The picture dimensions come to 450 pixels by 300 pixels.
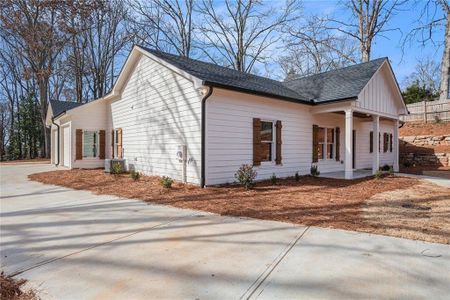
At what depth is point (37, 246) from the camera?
3816 mm

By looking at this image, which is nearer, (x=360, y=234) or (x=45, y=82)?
(x=360, y=234)

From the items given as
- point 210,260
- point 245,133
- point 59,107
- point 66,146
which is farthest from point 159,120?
point 59,107

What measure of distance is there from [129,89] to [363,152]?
40.5 feet

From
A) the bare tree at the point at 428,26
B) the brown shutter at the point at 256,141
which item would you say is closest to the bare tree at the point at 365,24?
the bare tree at the point at 428,26

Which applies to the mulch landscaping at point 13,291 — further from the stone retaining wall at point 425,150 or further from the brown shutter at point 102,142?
the stone retaining wall at point 425,150

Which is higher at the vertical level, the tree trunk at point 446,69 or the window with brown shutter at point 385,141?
the tree trunk at point 446,69

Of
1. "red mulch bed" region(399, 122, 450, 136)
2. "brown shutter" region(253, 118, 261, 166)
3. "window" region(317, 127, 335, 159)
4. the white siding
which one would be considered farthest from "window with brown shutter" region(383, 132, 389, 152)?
"brown shutter" region(253, 118, 261, 166)

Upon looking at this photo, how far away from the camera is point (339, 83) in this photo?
1168 centimetres

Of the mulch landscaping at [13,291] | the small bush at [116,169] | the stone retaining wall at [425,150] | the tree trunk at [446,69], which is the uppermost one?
the tree trunk at [446,69]

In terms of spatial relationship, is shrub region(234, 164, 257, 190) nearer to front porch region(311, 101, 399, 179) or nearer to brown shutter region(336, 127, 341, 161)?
front porch region(311, 101, 399, 179)

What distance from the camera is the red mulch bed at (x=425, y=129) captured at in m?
17.3

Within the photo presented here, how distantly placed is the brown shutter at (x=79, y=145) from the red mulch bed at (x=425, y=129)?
20.0 meters

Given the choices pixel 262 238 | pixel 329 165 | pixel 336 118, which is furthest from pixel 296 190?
pixel 336 118

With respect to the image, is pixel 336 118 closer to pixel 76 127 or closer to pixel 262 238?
pixel 262 238
